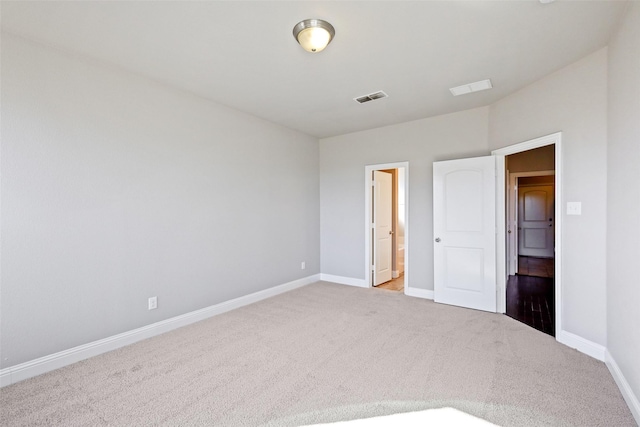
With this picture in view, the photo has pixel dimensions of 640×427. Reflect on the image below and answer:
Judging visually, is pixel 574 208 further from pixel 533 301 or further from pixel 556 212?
pixel 533 301

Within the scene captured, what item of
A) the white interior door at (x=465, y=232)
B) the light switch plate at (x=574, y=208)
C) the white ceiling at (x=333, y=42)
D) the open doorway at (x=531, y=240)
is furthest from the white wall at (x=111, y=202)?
the open doorway at (x=531, y=240)

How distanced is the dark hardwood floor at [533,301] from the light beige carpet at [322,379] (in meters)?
0.34

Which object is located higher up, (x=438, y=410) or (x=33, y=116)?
(x=33, y=116)

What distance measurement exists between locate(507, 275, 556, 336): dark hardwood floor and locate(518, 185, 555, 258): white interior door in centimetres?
287

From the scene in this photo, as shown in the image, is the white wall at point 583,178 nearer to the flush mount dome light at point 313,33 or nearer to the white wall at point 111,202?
the flush mount dome light at point 313,33

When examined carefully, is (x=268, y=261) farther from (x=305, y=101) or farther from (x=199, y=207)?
(x=305, y=101)

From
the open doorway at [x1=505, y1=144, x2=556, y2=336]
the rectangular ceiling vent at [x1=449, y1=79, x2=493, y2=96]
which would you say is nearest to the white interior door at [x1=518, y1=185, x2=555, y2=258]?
the open doorway at [x1=505, y1=144, x2=556, y2=336]

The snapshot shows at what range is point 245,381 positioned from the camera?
2.27 meters

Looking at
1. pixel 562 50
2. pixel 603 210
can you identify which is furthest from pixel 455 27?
pixel 603 210

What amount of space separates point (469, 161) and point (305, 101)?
7.57ft

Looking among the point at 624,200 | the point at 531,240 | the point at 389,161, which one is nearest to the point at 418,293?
the point at 389,161

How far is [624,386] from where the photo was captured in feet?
6.73

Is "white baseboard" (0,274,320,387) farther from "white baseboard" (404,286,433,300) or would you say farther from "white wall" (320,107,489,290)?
"white baseboard" (404,286,433,300)

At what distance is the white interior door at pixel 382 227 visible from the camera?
520 centimetres
